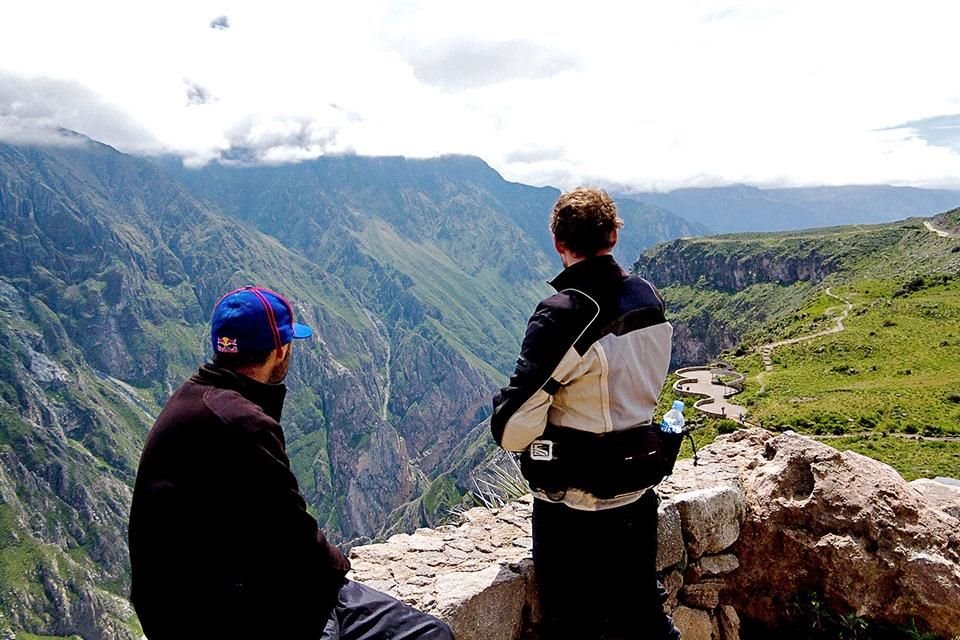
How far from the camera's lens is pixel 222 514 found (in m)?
3.22

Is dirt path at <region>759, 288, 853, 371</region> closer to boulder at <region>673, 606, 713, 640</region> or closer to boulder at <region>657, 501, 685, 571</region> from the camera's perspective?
boulder at <region>673, 606, 713, 640</region>

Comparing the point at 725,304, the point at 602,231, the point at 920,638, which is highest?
the point at 602,231

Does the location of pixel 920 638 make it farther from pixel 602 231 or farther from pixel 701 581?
pixel 602 231

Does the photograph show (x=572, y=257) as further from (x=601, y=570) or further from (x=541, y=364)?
(x=601, y=570)

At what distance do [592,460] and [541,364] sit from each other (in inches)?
31.2

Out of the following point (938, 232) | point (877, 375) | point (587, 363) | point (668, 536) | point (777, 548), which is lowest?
point (877, 375)

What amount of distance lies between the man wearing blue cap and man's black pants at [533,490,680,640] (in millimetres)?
1850

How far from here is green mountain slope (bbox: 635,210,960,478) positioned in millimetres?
37625

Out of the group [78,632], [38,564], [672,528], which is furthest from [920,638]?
[38,564]

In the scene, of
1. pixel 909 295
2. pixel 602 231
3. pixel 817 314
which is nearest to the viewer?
pixel 602 231

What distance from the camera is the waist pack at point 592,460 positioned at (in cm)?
429

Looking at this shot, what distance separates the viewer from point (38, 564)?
164 metres

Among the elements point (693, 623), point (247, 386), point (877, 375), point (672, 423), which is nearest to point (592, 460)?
point (672, 423)

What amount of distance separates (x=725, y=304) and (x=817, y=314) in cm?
7161
